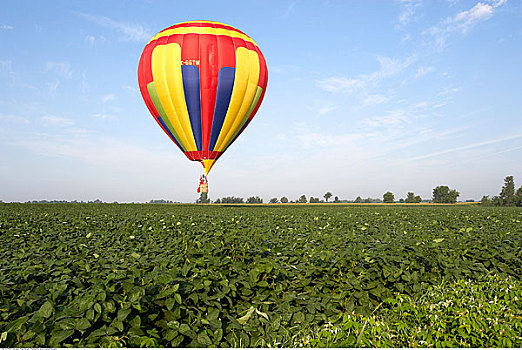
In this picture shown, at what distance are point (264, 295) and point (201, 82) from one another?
1863 cm

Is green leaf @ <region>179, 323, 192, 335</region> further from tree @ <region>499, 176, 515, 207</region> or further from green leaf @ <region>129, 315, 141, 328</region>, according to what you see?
tree @ <region>499, 176, 515, 207</region>

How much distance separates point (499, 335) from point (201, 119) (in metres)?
20.2

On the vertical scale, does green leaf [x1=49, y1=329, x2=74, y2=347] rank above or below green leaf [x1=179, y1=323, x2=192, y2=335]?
above

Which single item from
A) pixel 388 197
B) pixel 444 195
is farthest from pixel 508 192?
pixel 388 197

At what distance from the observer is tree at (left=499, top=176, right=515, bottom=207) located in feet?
259

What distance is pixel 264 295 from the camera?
459 centimetres

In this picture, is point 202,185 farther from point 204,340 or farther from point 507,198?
point 507,198

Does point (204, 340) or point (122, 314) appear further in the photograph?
point (204, 340)

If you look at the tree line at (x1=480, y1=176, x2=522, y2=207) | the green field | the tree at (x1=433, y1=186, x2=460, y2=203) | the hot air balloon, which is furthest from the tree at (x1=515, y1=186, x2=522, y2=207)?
the green field

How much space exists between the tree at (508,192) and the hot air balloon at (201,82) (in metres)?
80.8

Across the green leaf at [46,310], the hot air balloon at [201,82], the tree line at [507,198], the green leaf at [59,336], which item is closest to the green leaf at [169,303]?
the green leaf at [59,336]

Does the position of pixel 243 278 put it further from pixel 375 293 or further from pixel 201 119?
pixel 201 119

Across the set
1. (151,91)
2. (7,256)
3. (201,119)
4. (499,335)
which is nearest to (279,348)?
(499,335)

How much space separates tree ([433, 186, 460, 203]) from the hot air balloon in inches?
3591
